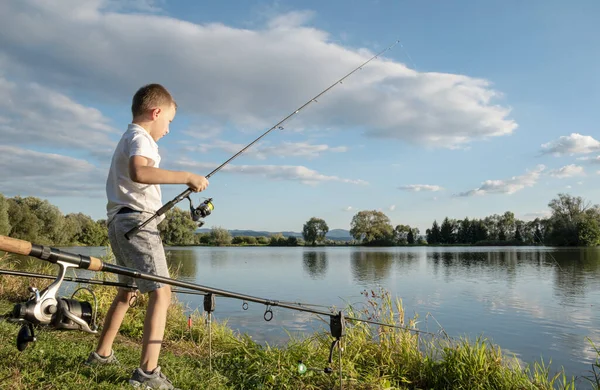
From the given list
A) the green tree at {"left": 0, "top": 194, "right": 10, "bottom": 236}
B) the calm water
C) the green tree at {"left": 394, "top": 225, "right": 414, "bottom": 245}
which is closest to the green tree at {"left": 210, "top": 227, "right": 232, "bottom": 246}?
the green tree at {"left": 394, "top": 225, "right": 414, "bottom": 245}

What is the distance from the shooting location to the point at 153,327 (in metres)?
2.55

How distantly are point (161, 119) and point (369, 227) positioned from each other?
74.8 m

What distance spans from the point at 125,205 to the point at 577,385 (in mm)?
5508

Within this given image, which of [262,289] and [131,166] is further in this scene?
Result: [262,289]


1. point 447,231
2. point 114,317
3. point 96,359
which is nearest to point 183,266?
point 96,359

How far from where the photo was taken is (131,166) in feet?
8.07

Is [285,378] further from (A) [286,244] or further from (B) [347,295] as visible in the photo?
(A) [286,244]

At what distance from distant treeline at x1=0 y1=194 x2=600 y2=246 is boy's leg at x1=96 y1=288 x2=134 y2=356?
37.0ft

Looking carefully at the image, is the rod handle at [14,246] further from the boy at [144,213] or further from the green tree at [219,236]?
the green tree at [219,236]

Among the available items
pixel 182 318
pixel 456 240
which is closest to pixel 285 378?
pixel 182 318

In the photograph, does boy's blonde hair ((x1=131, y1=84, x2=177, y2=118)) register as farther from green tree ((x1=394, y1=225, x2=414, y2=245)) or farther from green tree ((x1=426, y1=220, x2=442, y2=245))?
green tree ((x1=426, y1=220, x2=442, y2=245))

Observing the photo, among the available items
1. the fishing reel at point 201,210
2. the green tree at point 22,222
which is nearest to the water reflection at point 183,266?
the fishing reel at point 201,210

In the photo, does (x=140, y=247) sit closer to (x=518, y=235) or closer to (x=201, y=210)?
(x=201, y=210)

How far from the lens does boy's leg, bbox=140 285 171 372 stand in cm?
255
